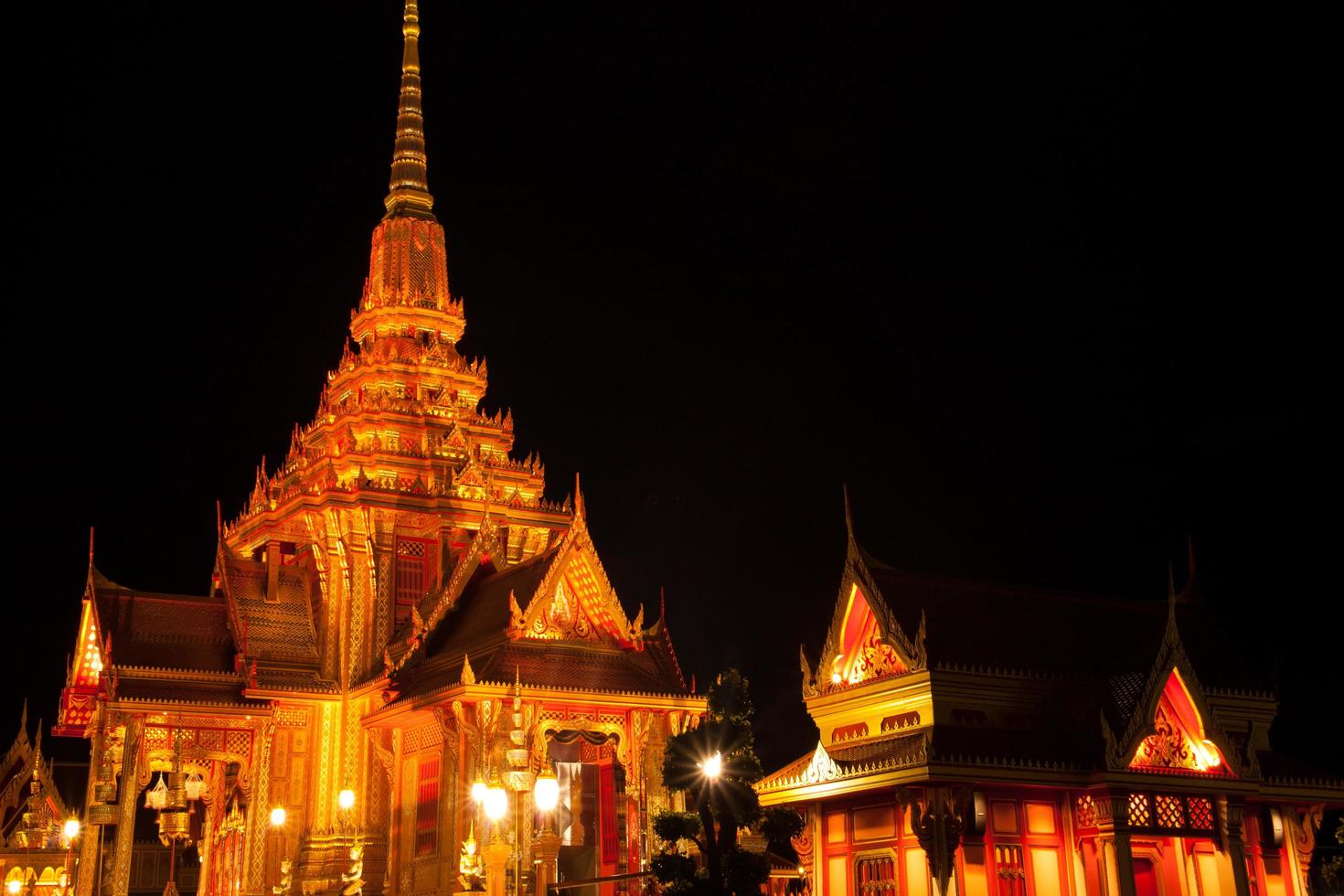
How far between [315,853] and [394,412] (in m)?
10.5

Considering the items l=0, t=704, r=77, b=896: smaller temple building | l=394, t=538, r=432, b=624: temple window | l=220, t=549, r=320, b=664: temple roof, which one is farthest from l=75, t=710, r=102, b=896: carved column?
l=0, t=704, r=77, b=896: smaller temple building

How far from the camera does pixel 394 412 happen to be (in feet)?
121

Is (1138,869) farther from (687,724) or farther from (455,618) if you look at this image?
(455,618)

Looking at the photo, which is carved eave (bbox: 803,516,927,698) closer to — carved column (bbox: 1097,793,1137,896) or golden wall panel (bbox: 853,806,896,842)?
golden wall panel (bbox: 853,806,896,842)

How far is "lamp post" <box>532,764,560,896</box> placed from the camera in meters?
18.8

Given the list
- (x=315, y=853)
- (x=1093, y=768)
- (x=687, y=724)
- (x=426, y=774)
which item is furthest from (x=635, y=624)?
(x=1093, y=768)

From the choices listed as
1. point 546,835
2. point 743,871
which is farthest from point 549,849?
point 743,871

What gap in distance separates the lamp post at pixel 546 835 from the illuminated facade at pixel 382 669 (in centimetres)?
49

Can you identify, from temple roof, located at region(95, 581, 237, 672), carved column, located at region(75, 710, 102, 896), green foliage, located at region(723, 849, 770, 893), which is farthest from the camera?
temple roof, located at region(95, 581, 237, 672)

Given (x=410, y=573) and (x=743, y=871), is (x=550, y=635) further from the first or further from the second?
(x=743, y=871)

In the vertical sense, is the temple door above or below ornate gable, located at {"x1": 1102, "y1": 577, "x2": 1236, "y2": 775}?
below

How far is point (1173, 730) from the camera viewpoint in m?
22.4

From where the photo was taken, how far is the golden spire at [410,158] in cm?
4106

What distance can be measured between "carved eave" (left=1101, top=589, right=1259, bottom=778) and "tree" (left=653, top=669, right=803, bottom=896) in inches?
176
